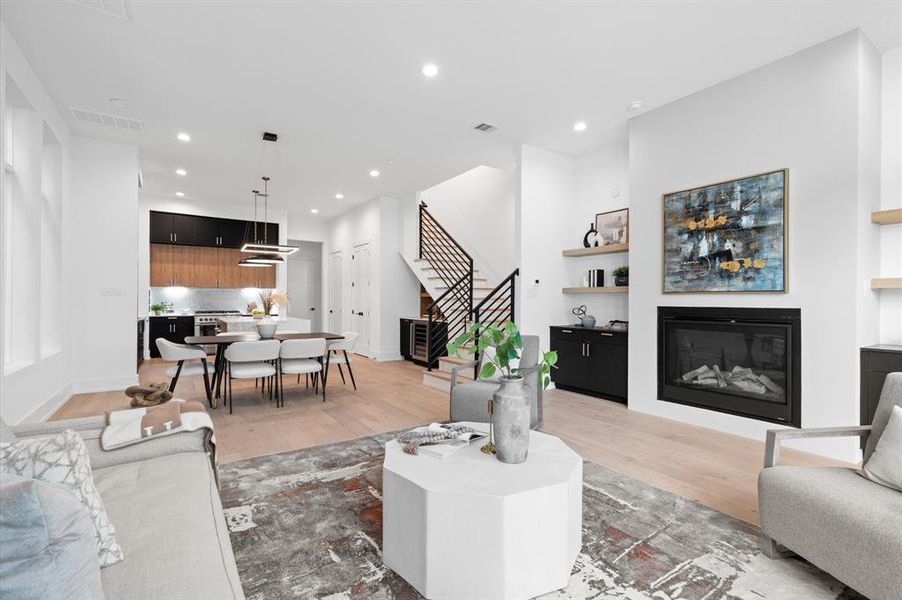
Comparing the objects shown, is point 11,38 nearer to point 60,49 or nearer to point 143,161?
point 60,49

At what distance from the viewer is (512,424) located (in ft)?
6.42

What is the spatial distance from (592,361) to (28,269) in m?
5.91

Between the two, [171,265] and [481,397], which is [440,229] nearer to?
[481,397]

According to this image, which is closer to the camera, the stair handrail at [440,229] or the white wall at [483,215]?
the white wall at [483,215]

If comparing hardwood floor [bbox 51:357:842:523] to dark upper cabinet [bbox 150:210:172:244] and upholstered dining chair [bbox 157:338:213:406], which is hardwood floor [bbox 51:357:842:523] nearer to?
upholstered dining chair [bbox 157:338:213:406]

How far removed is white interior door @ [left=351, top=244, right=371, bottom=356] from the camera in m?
8.97

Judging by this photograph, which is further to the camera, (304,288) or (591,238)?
(304,288)

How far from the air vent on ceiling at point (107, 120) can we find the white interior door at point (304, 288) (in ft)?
21.3

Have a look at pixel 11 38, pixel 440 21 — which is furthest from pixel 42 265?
pixel 440 21

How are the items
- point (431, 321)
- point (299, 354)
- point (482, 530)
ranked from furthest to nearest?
point (431, 321) < point (299, 354) < point (482, 530)

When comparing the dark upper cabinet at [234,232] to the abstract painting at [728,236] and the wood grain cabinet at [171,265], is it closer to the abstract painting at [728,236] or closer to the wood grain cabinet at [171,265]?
the wood grain cabinet at [171,265]

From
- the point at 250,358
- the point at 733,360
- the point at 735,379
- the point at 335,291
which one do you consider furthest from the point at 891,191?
the point at 335,291

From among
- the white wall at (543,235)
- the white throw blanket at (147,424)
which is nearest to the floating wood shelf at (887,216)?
the white wall at (543,235)

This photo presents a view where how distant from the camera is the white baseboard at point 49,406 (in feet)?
13.1
